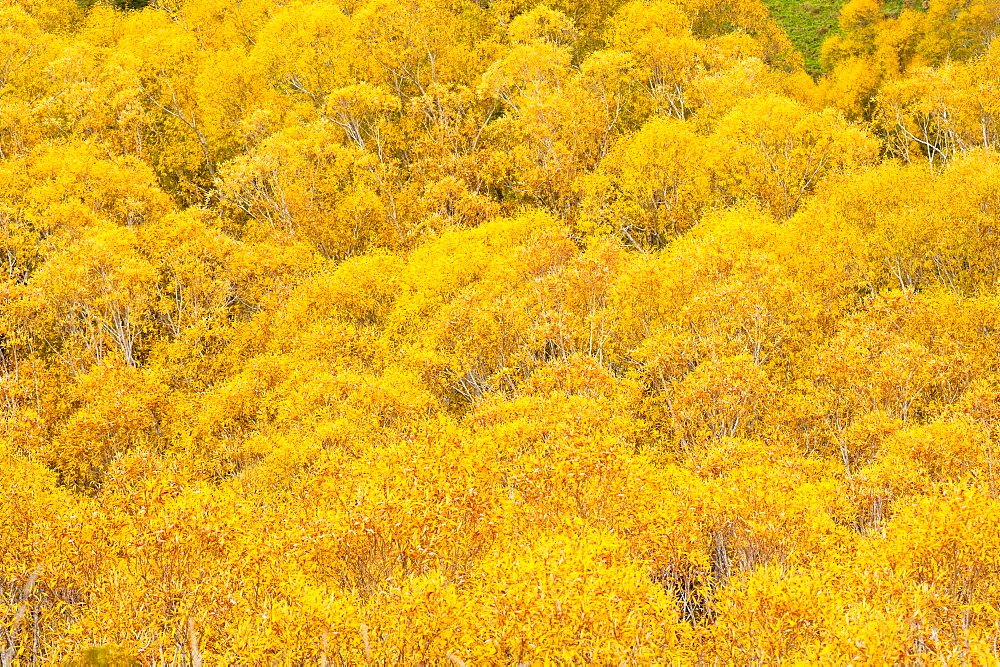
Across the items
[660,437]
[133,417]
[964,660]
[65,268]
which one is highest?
[65,268]

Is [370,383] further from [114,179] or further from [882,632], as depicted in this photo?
[114,179]

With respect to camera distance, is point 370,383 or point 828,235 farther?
point 828,235

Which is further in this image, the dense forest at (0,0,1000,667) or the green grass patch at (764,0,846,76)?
the green grass patch at (764,0,846,76)

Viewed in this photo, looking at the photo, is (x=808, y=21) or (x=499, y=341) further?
(x=808, y=21)

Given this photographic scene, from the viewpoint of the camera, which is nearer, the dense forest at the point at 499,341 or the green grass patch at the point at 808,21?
the dense forest at the point at 499,341

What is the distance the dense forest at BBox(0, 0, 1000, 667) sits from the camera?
31609 millimetres

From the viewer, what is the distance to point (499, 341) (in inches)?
2260

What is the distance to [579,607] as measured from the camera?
28.8 m

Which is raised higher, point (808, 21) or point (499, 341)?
point (808, 21)

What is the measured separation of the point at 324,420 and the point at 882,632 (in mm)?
34881

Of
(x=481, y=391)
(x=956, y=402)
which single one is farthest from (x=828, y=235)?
(x=481, y=391)

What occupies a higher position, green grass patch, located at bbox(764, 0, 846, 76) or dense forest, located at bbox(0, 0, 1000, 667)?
green grass patch, located at bbox(764, 0, 846, 76)

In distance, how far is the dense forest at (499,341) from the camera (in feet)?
104

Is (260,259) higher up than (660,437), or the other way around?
(260,259)
